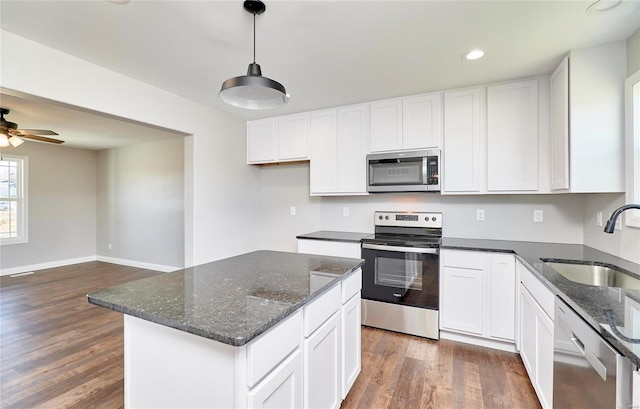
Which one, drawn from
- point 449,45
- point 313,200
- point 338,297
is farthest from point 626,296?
point 313,200

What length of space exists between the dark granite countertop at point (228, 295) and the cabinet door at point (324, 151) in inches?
64.9

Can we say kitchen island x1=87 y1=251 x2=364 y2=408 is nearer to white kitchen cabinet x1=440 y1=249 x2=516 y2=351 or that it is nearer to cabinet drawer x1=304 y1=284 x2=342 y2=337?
cabinet drawer x1=304 y1=284 x2=342 y2=337

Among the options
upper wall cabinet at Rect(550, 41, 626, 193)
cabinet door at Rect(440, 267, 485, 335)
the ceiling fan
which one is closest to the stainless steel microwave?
cabinet door at Rect(440, 267, 485, 335)

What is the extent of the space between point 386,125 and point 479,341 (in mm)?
2292

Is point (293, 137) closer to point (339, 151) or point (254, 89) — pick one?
point (339, 151)

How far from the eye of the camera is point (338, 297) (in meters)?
1.66

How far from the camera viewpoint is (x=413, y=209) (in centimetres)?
323

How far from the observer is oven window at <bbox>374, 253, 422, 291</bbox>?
8.76ft

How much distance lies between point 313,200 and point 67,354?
113 inches

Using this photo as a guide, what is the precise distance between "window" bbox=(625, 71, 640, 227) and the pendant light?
228 cm

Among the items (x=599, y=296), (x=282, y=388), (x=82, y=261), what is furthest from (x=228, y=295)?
(x=82, y=261)

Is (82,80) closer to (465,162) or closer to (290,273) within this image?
(290,273)

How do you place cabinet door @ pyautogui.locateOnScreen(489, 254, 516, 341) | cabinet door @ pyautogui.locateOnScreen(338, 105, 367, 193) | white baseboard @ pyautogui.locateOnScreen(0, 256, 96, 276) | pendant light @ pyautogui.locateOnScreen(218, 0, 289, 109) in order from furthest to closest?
white baseboard @ pyautogui.locateOnScreen(0, 256, 96, 276) → cabinet door @ pyautogui.locateOnScreen(338, 105, 367, 193) → cabinet door @ pyautogui.locateOnScreen(489, 254, 516, 341) → pendant light @ pyautogui.locateOnScreen(218, 0, 289, 109)

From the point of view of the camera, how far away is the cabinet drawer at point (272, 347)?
973 mm
